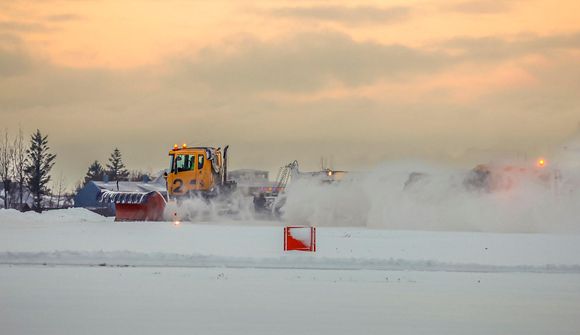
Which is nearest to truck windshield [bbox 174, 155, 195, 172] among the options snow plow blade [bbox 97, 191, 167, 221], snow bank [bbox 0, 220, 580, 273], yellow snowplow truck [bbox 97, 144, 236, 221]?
yellow snowplow truck [bbox 97, 144, 236, 221]

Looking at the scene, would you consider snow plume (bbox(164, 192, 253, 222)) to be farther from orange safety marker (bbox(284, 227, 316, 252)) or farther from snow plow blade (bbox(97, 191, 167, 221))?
orange safety marker (bbox(284, 227, 316, 252))

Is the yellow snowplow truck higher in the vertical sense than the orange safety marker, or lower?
higher

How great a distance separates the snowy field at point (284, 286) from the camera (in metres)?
14.1

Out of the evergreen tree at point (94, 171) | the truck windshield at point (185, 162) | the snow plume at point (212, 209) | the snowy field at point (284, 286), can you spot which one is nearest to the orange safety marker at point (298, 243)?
the snowy field at point (284, 286)

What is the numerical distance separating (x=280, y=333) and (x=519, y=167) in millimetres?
30333

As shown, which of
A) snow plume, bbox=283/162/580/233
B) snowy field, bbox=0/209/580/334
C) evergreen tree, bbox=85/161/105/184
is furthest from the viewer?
evergreen tree, bbox=85/161/105/184

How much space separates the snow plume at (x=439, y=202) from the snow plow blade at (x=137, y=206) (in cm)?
668

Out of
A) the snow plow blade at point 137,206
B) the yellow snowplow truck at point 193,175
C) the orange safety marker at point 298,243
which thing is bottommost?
the orange safety marker at point 298,243

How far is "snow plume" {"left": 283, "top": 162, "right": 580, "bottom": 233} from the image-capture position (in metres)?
40.1

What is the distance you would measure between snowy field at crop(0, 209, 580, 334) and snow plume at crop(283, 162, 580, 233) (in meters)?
8.25

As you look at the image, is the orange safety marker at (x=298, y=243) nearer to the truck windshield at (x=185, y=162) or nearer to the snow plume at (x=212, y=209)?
the snow plume at (x=212, y=209)

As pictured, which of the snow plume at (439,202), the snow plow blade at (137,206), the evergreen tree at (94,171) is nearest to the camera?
the snow plume at (439,202)

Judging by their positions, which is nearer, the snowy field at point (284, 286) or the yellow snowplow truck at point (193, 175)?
the snowy field at point (284, 286)

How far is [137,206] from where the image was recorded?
149 feet
